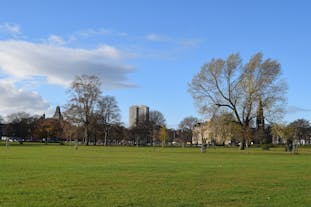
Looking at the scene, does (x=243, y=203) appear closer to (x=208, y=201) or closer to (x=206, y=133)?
(x=208, y=201)

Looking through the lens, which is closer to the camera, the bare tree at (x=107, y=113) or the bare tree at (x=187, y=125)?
the bare tree at (x=107, y=113)

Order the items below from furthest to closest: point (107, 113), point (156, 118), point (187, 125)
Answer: point (187, 125)
point (156, 118)
point (107, 113)

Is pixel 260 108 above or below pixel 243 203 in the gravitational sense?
above

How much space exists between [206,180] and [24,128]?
14115 cm

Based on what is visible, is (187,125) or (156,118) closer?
(156,118)

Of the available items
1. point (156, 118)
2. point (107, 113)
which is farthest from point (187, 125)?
point (107, 113)

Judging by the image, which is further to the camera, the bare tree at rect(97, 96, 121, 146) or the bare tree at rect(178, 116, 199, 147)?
the bare tree at rect(178, 116, 199, 147)

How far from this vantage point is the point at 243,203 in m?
12.1

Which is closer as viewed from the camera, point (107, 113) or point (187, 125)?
point (107, 113)

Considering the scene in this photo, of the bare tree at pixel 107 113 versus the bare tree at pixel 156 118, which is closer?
the bare tree at pixel 107 113

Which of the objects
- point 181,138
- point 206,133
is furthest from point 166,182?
point 181,138

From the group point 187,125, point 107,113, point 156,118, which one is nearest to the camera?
point 107,113

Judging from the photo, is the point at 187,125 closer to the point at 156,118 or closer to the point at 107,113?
the point at 156,118

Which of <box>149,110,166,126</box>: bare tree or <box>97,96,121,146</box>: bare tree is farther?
<box>149,110,166,126</box>: bare tree
